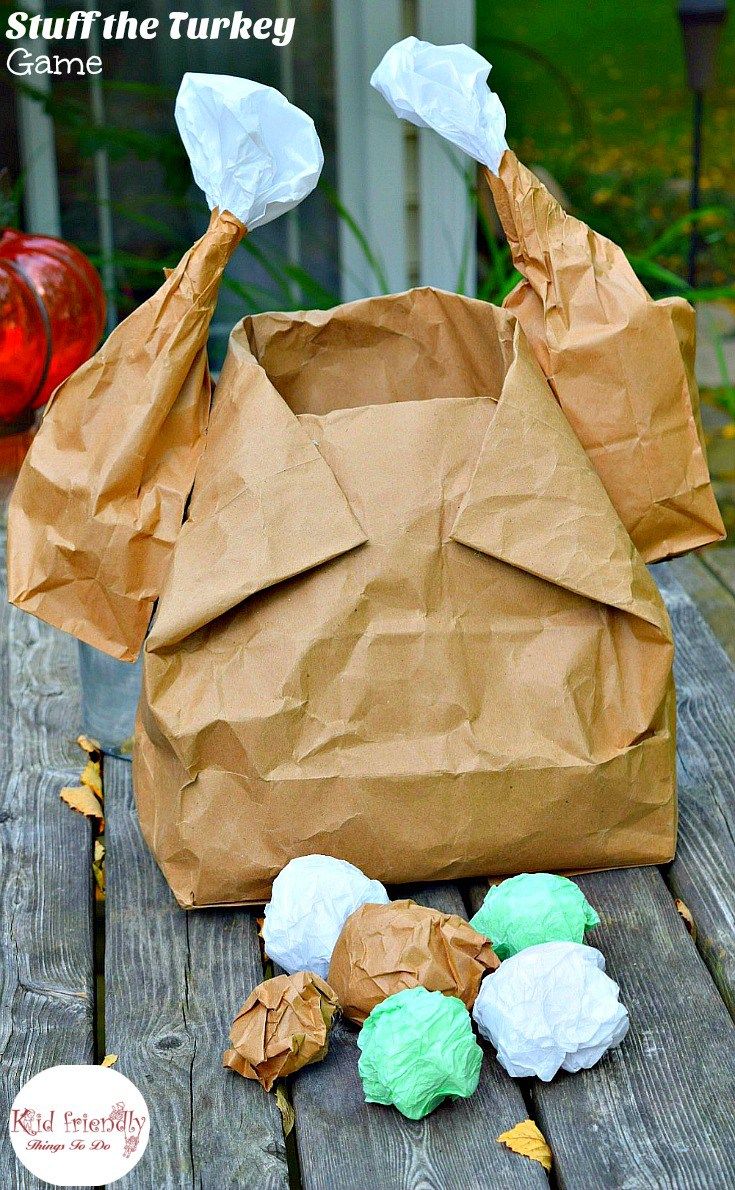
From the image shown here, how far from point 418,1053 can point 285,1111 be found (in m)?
0.12

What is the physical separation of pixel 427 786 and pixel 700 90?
2683 millimetres

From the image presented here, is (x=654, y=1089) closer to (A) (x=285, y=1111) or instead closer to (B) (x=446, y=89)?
(A) (x=285, y=1111)

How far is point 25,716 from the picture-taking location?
1.62 meters

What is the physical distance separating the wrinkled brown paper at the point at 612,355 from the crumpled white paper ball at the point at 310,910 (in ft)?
1.45

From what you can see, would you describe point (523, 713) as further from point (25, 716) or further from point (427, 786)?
point (25, 716)

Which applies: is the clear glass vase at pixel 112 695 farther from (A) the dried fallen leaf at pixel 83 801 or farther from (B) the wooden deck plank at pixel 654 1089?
(B) the wooden deck plank at pixel 654 1089

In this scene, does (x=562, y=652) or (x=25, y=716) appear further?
(x=25, y=716)

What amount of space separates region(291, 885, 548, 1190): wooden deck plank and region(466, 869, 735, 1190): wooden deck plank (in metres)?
0.03

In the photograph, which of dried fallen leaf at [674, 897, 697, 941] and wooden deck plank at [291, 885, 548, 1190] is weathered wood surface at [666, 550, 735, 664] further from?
wooden deck plank at [291, 885, 548, 1190]

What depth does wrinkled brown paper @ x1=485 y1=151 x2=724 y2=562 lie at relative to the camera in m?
1.25

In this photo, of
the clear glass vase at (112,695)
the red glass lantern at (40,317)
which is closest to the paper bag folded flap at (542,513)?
the clear glass vase at (112,695)

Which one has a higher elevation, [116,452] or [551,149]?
[116,452]

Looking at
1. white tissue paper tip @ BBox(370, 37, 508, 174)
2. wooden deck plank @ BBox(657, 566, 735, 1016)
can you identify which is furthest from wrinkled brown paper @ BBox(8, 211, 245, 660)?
wooden deck plank @ BBox(657, 566, 735, 1016)

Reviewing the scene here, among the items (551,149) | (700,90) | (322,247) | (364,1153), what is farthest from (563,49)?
(364,1153)
